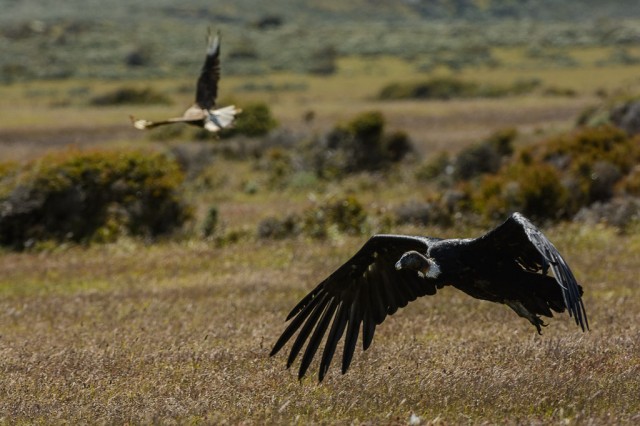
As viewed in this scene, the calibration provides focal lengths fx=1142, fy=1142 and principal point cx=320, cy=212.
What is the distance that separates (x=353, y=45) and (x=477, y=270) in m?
106

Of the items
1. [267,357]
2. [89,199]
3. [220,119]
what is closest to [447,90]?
[89,199]

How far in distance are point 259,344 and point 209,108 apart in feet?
11.3

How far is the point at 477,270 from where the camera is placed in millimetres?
8727

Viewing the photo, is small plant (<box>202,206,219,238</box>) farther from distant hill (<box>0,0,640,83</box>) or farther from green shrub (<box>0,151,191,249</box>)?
distant hill (<box>0,0,640,83</box>)

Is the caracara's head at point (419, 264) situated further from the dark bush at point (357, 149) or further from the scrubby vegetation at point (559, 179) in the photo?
the dark bush at point (357, 149)

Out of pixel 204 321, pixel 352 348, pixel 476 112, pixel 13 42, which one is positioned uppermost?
pixel 352 348

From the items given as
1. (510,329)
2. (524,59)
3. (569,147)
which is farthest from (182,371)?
(524,59)

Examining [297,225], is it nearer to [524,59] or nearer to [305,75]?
[305,75]

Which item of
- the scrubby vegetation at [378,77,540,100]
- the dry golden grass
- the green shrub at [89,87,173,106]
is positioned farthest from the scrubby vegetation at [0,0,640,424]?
the scrubby vegetation at [378,77,540,100]

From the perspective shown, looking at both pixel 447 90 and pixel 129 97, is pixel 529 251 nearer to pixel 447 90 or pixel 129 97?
pixel 129 97

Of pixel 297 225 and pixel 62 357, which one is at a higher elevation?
pixel 62 357

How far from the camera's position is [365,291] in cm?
940

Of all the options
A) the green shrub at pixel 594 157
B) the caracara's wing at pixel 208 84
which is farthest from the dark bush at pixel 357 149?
the caracara's wing at pixel 208 84

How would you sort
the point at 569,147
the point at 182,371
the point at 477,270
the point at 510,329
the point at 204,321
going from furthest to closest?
the point at 569,147 < the point at 204,321 < the point at 510,329 < the point at 182,371 < the point at 477,270
